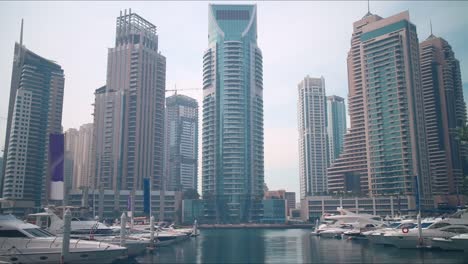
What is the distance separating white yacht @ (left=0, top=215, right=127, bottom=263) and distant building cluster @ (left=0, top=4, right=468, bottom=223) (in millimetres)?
123350

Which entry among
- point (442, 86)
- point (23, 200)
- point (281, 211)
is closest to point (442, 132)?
point (442, 86)

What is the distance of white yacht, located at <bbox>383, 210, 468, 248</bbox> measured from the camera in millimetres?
48719

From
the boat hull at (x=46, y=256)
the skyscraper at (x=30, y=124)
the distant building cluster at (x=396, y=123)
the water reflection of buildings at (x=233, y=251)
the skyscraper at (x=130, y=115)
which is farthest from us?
the skyscraper at (x=130, y=115)

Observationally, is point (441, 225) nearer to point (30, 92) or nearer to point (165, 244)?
point (165, 244)

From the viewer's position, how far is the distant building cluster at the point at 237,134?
526ft

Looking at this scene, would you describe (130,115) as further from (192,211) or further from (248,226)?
(248,226)

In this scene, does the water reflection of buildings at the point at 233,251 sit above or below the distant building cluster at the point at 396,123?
below

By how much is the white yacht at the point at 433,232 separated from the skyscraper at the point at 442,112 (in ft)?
444

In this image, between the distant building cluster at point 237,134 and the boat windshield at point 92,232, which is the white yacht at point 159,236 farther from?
the distant building cluster at point 237,134

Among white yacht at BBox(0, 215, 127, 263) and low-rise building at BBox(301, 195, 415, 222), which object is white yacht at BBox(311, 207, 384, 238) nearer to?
white yacht at BBox(0, 215, 127, 263)

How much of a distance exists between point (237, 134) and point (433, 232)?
145 m

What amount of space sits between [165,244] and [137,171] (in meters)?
113

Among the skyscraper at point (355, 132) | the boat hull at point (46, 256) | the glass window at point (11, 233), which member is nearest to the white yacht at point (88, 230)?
the boat hull at point (46, 256)

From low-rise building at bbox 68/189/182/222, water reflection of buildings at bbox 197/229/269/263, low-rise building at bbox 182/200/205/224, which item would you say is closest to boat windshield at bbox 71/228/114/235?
water reflection of buildings at bbox 197/229/269/263
